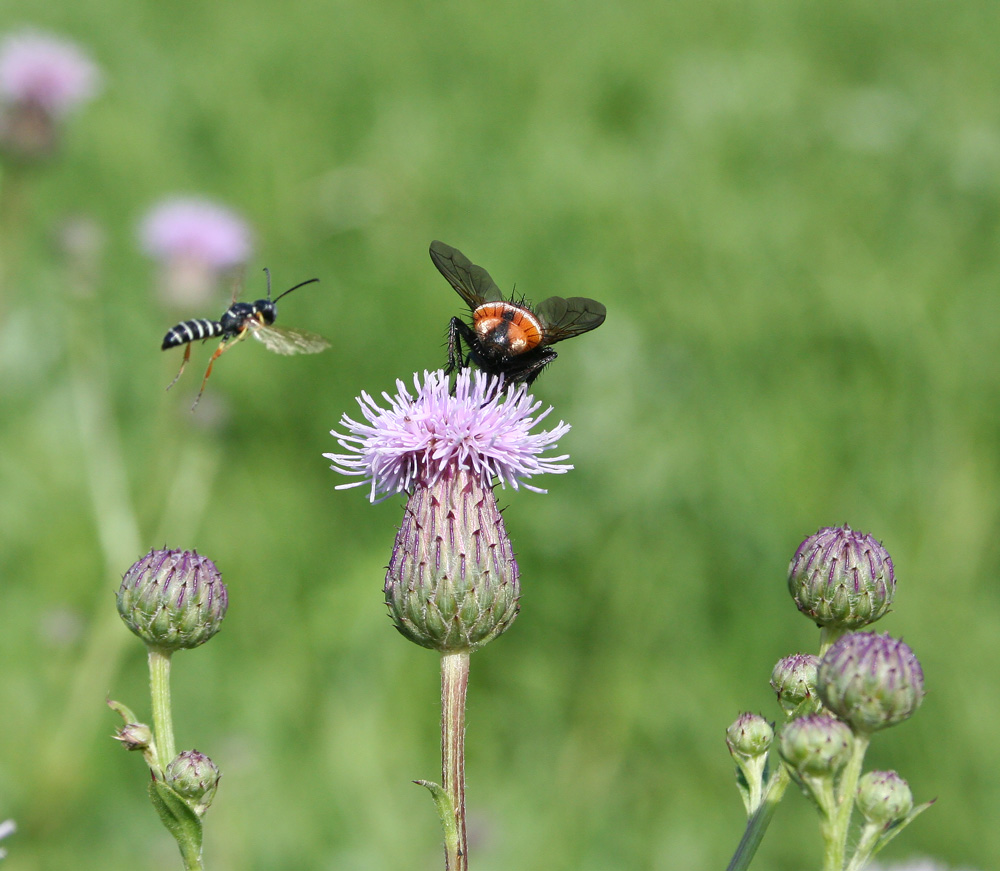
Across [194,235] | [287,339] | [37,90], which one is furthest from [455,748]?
[37,90]

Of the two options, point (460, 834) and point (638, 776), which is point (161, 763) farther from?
point (638, 776)

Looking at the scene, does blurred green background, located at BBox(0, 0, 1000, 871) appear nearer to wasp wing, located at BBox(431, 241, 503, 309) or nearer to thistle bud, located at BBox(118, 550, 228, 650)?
thistle bud, located at BBox(118, 550, 228, 650)

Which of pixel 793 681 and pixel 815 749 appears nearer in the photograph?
pixel 815 749

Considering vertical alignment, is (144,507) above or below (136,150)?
below

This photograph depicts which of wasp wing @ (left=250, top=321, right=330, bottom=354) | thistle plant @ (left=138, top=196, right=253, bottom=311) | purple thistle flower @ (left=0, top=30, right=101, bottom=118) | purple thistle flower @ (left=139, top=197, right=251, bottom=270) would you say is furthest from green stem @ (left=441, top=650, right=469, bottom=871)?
purple thistle flower @ (left=0, top=30, right=101, bottom=118)

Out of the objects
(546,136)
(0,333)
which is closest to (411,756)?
(0,333)

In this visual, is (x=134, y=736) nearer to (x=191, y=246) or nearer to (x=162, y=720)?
(x=162, y=720)

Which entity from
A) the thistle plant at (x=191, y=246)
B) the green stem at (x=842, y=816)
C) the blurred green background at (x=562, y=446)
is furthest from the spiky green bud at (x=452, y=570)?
the thistle plant at (x=191, y=246)
